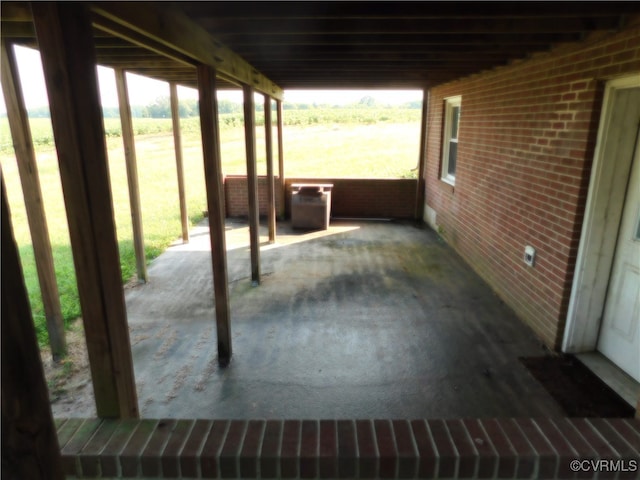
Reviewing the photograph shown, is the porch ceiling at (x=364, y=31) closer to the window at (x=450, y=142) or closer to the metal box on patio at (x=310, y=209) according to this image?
the window at (x=450, y=142)

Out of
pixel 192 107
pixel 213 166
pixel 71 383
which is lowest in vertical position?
pixel 71 383

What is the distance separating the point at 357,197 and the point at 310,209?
158 centimetres

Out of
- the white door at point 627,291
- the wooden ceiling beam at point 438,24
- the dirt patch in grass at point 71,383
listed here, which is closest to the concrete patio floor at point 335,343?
the dirt patch in grass at point 71,383

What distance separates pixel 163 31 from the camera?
2201mm

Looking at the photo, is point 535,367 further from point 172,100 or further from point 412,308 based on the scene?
point 172,100

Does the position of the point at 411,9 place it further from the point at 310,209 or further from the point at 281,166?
the point at 281,166

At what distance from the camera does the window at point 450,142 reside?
7.71 meters

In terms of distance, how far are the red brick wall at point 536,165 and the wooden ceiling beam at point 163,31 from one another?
2.93 m

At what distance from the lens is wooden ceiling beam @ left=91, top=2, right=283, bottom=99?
1790 millimetres

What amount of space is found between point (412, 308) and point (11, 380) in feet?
14.0

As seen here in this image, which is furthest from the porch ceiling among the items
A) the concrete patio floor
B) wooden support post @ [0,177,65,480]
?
the concrete patio floor

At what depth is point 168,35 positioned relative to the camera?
89.0 inches

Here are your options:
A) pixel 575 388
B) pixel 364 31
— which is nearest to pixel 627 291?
pixel 575 388

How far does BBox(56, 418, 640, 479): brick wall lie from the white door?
6.45 ft
